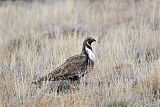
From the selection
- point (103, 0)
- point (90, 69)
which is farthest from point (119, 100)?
point (103, 0)

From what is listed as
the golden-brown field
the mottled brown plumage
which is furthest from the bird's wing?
the golden-brown field

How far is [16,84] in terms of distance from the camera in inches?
332

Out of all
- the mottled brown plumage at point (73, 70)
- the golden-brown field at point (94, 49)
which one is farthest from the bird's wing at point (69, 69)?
the golden-brown field at point (94, 49)

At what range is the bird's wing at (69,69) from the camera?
8.83 meters

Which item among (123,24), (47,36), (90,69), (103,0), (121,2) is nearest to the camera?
(90,69)

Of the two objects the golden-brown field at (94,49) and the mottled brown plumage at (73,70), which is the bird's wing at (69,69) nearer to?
the mottled brown plumage at (73,70)

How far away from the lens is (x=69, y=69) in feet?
29.5

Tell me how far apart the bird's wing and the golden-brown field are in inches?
9.3

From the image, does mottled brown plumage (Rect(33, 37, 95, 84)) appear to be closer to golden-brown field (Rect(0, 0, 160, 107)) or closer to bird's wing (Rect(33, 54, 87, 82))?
bird's wing (Rect(33, 54, 87, 82))

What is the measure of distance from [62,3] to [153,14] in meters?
4.99

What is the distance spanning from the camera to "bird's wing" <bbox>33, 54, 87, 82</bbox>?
883cm

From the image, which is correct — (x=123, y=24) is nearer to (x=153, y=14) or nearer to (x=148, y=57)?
(x=153, y=14)

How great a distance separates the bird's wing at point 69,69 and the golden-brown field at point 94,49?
24cm

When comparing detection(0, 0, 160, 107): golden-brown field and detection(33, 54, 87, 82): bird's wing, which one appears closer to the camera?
detection(0, 0, 160, 107): golden-brown field
